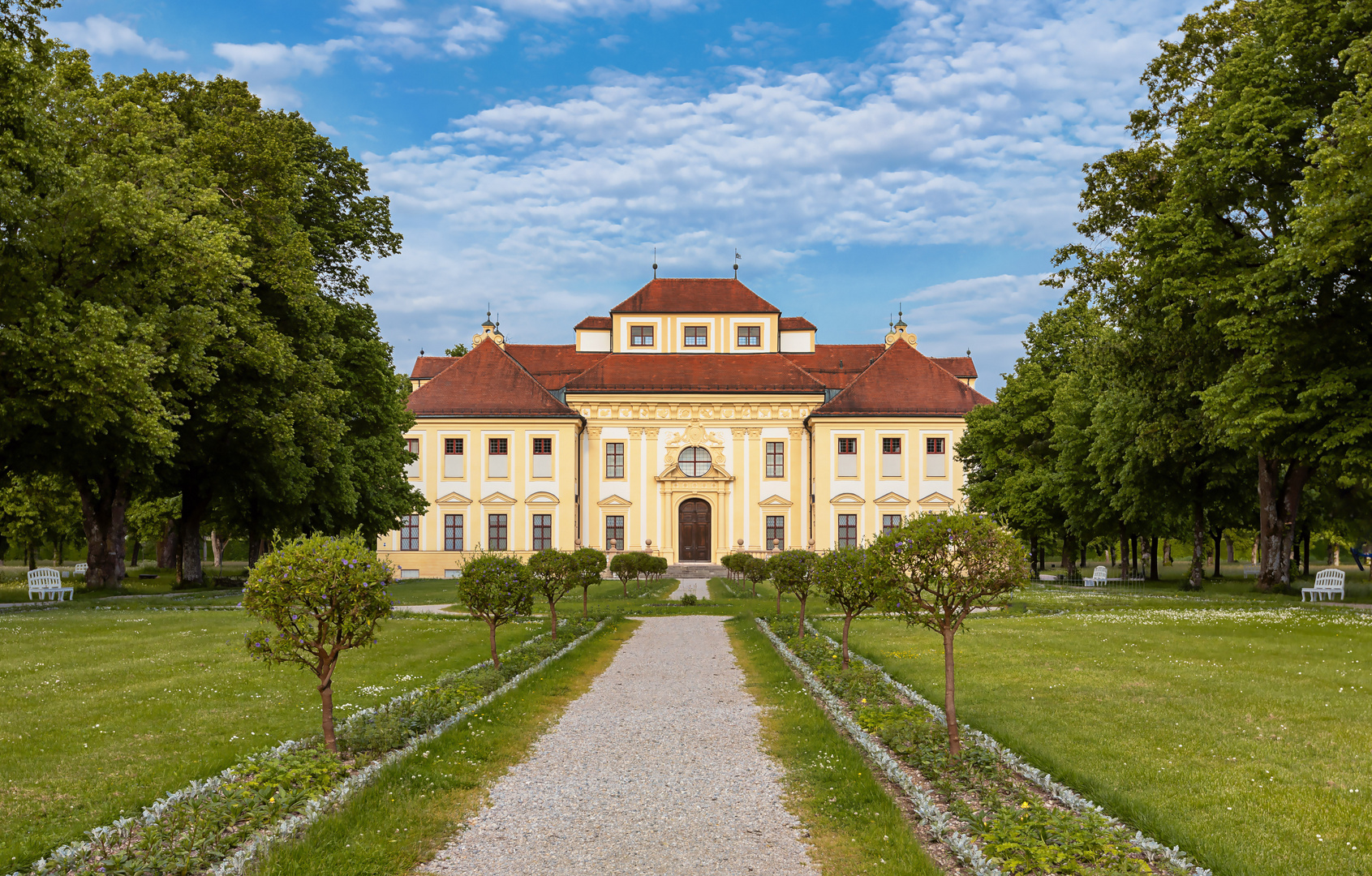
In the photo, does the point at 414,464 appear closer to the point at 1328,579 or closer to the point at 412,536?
the point at 412,536

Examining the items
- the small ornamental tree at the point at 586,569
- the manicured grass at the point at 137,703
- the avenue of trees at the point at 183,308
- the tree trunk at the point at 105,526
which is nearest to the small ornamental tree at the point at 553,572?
the small ornamental tree at the point at 586,569

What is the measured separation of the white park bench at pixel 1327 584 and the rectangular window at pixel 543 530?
36.3 m

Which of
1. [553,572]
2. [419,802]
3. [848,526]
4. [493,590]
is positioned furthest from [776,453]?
[419,802]

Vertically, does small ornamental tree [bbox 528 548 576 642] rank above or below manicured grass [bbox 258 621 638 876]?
above

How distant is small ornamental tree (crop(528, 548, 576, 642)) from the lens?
1745 centimetres

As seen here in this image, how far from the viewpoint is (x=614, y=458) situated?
177 feet

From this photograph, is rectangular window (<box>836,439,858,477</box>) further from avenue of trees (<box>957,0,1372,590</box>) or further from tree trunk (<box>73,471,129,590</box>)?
tree trunk (<box>73,471,129,590</box>)

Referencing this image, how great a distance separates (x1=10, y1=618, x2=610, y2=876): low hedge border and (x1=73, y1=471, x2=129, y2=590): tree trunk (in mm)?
23658

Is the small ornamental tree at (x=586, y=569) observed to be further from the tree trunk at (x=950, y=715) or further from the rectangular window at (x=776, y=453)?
the rectangular window at (x=776, y=453)

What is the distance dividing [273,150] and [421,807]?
24835 millimetres

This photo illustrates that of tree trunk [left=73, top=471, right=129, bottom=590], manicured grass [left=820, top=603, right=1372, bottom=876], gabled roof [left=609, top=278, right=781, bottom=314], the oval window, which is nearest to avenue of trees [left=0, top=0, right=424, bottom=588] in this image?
tree trunk [left=73, top=471, right=129, bottom=590]

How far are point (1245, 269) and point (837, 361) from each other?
40.8 meters

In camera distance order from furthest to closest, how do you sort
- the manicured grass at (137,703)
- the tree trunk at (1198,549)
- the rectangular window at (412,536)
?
the rectangular window at (412,536)
the tree trunk at (1198,549)
the manicured grass at (137,703)

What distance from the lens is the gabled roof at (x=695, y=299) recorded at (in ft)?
185
